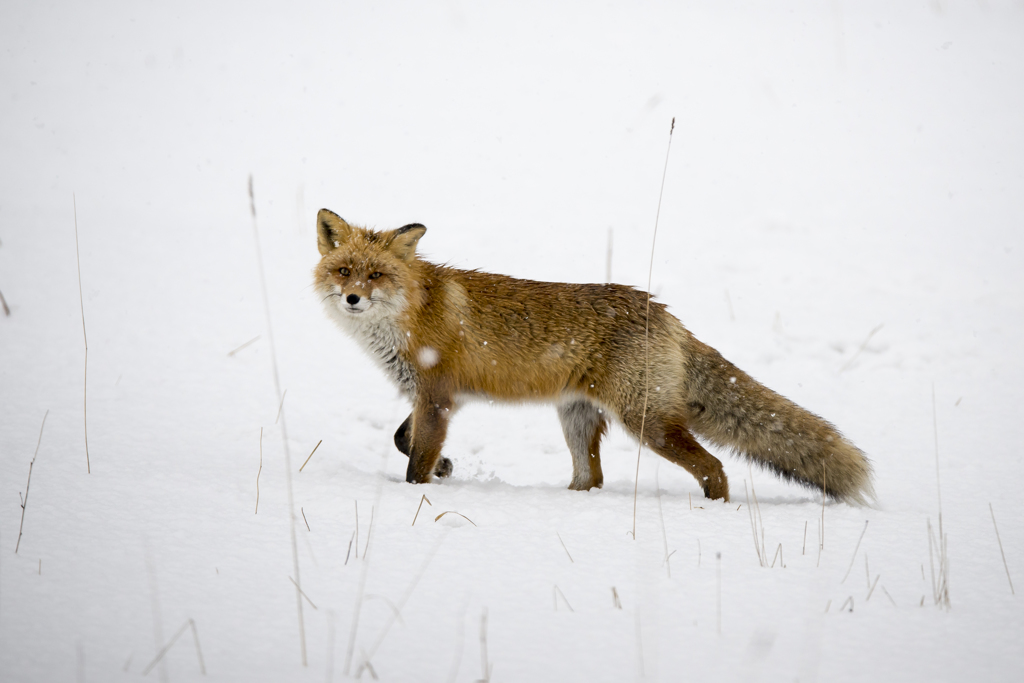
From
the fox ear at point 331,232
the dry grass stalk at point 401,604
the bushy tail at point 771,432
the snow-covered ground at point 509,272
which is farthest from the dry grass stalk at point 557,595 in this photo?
the fox ear at point 331,232

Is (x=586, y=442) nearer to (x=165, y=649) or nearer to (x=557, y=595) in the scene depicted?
(x=557, y=595)

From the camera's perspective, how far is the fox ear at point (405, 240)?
159 inches

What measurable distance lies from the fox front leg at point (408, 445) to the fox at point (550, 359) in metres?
0.36

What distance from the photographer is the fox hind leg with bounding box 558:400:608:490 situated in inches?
167

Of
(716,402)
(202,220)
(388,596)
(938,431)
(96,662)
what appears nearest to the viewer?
(96,662)

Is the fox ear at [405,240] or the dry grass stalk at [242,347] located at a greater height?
the fox ear at [405,240]

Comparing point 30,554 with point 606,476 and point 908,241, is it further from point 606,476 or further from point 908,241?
point 908,241

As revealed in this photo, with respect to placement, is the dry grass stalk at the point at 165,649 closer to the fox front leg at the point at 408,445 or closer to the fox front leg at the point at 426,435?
the fox front leg at the point at 426,435

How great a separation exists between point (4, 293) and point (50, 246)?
42.9 inches

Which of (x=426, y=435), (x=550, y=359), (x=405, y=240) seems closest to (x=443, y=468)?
(x=426, y=435)

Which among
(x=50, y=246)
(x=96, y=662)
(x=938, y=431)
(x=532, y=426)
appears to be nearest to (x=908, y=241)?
(x=938, y=431)

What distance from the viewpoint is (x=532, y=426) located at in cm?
565

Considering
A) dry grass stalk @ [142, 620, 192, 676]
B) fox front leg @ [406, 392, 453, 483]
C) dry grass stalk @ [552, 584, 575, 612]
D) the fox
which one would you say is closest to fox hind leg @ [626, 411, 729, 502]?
the fox

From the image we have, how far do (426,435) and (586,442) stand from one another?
1.07 metres
